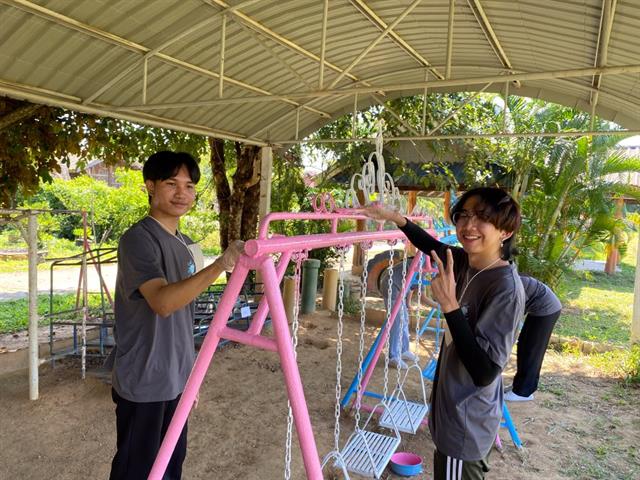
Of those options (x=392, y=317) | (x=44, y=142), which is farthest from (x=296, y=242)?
(x=44, y=142)

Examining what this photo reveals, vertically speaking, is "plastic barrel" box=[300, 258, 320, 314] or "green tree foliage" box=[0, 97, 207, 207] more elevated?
"green tree foliage" box=[0, 97, 207, 207]

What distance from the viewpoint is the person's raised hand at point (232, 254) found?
1.47 metres

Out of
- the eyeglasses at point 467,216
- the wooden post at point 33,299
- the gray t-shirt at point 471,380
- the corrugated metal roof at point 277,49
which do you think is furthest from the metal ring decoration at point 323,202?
the wooden post at point 33,299

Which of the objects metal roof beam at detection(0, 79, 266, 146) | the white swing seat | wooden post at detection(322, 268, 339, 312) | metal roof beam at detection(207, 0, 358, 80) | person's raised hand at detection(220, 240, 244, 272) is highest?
metal roof beam at detection(207, 0, 358, 80)

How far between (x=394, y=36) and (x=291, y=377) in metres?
4.43

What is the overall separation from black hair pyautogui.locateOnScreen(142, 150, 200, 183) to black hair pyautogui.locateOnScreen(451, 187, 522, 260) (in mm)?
1113

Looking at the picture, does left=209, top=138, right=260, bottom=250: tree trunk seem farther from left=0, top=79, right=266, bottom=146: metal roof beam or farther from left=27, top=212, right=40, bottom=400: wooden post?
left=27, top=212, right=40, bottom=400: wooden post

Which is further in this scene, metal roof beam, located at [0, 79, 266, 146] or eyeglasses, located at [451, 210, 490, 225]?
metal roof beam, located at [0, 79, 266, 146]

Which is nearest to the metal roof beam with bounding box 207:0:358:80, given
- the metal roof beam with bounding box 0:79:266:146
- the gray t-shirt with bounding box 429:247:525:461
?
the metal roof beam with bounding box 0:79:266:146

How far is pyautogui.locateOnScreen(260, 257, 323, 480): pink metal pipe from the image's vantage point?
1430 mm

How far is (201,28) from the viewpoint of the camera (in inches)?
170

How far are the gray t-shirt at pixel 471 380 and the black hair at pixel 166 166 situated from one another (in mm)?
1219

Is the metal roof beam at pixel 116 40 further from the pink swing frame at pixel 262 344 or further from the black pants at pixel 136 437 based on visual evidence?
the black pants at pixel 136 437

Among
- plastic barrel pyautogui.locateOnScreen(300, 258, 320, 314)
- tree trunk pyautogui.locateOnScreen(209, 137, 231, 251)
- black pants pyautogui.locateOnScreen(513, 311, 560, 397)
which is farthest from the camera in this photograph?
tree trunk pyautogui.locateOnScreen(209, 137, 231, 251)
